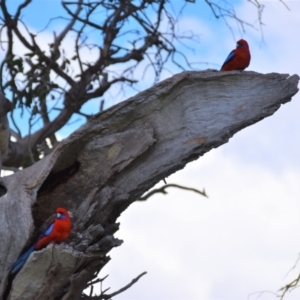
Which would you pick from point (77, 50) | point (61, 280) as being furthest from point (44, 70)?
point (61, 280)

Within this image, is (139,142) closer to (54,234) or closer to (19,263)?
(54,234)

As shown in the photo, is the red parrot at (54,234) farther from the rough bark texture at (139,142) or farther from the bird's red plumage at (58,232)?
the rough bark texture at (139,142)

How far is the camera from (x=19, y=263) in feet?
15.2

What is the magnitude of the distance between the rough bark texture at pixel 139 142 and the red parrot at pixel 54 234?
228mm

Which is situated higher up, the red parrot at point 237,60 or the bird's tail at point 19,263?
the red parrot at point 237,60

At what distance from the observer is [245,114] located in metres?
5.01

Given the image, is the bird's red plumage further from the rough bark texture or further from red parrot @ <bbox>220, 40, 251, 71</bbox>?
red parrot @ <bbox>220, 40, 251, 71</bbox>

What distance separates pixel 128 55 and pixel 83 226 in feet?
15.2

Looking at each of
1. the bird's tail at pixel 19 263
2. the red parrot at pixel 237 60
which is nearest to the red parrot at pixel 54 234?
the bird's tail at pixel 19 263

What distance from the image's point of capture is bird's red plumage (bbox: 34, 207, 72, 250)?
451 cm

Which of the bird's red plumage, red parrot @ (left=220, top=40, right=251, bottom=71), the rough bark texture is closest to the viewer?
the bird's red plumage

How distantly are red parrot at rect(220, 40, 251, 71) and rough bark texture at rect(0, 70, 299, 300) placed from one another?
1.04 ft

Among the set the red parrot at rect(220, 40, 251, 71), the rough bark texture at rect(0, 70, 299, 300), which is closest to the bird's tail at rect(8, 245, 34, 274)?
the rough bark texture at rect(0, 70, 299, 300)

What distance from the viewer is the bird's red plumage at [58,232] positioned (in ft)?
14.8
